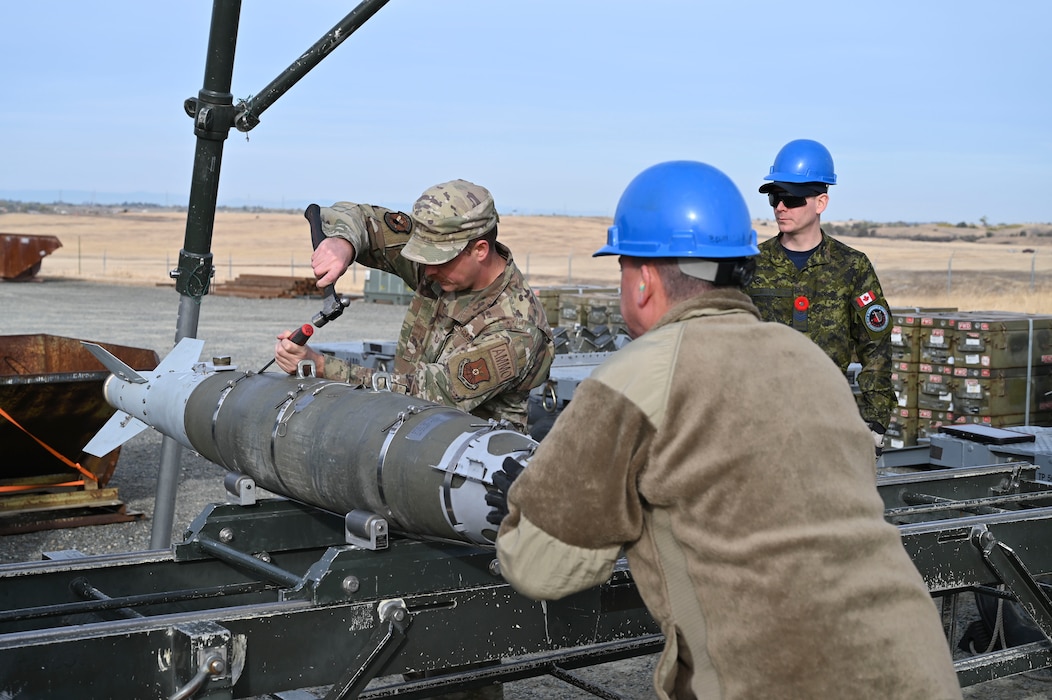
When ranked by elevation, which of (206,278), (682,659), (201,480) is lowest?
(201,480)

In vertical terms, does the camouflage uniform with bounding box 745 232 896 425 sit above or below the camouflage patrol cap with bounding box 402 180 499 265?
below

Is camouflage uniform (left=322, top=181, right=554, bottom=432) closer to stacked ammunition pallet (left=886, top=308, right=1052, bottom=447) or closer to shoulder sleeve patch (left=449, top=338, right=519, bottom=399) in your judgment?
shoulder sleeve patch (left=449, top=338, right=519, bottom=399)

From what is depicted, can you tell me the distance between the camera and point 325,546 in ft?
15.0

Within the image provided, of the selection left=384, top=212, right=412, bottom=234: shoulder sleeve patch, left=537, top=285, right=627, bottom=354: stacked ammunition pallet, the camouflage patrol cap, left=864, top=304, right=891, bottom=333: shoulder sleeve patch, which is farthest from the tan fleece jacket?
left=537, top=285, right=627, bottom=354: stacked ammunition pallet

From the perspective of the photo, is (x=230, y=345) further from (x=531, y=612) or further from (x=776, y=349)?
(x=776, y=349)

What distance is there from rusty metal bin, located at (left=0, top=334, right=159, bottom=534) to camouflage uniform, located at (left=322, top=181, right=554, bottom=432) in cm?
371

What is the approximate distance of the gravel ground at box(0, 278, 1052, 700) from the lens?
227 inches

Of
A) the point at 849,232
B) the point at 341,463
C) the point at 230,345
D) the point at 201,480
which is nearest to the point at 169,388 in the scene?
the point at 341,463

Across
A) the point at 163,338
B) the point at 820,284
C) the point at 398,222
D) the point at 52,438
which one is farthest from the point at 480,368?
the point at 163,338

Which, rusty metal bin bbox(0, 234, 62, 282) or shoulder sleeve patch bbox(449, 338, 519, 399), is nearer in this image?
shoulder sleeve patch bbox(449, 338, 519, 399)

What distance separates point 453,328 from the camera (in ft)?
14.9

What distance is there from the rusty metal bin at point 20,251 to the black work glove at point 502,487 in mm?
33431

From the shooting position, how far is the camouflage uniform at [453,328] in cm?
420

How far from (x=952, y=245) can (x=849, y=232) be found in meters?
18.3
